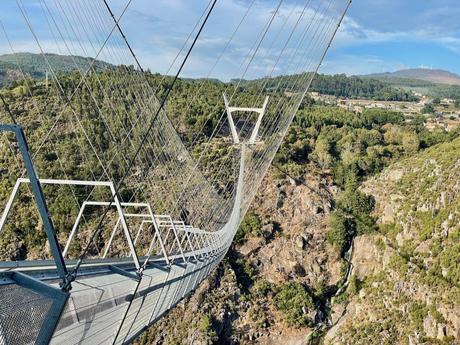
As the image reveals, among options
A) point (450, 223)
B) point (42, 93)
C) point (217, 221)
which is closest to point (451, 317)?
point (450, 223)

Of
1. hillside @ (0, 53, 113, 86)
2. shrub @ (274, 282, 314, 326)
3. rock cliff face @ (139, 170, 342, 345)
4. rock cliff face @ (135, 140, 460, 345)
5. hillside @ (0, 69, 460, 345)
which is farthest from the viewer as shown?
shrub @ (274, 282, 314, 326)

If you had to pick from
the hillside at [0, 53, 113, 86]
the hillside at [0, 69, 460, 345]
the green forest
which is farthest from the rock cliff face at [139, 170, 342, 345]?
the hillside at [0, 53, 113, 86]

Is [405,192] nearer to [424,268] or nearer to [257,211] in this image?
[424,268]

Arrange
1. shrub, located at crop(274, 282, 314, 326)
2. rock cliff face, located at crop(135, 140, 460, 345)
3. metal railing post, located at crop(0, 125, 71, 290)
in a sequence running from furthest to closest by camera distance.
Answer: shrub, located at crop(274, 282, 314, 326)
rock cliff face, located at crop(135, 140, 460, 345)
metal railing post, located at crop(0, 125, 71, 290)

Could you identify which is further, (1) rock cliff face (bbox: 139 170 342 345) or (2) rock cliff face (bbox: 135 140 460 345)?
(1) rock cliff face (bbox: 139 170 342 345)

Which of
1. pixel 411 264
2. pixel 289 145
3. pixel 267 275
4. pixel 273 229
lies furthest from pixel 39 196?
pixel 289 145

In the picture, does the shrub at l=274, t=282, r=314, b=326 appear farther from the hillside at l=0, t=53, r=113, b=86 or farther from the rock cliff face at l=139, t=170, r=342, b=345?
the hillside at l=0, t=53, r=113, b=86

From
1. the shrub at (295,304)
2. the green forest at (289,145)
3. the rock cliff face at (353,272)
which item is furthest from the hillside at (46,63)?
the shrub at (295,304)
